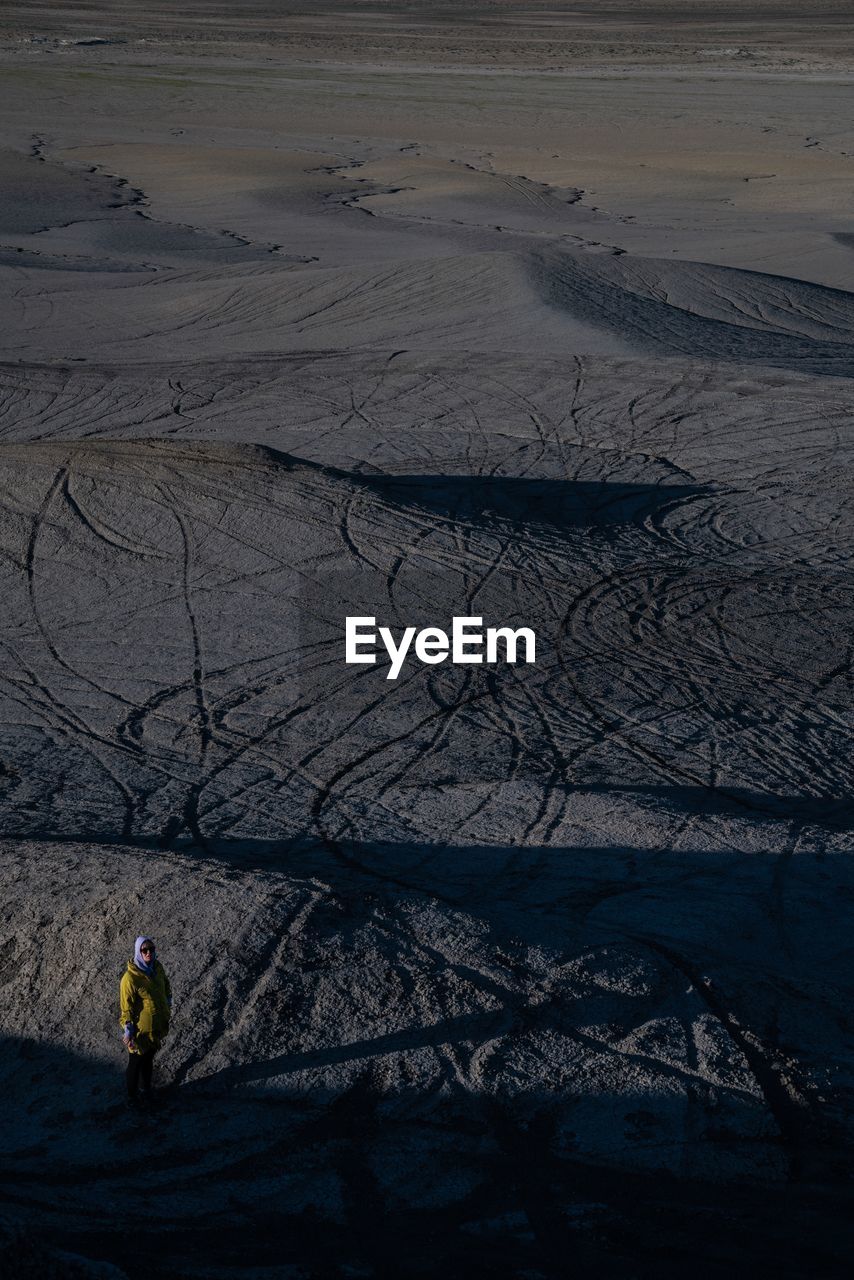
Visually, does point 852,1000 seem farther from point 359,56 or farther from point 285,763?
point 359,56

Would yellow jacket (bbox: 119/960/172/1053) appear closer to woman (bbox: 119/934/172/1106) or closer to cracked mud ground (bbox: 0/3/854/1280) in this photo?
woman (bbox: 119/934/172/1106)

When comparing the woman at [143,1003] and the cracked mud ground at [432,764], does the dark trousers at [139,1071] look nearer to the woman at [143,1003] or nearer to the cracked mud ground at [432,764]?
the woman at [143,1003]

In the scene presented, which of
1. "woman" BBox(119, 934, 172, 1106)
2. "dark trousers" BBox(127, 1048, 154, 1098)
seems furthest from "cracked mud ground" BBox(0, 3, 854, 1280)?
"woman" BBox(119, 934, 172, 1106)

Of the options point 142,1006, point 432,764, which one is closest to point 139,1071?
point 142,1006

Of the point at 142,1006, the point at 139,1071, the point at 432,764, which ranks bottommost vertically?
the point at 139,1071
